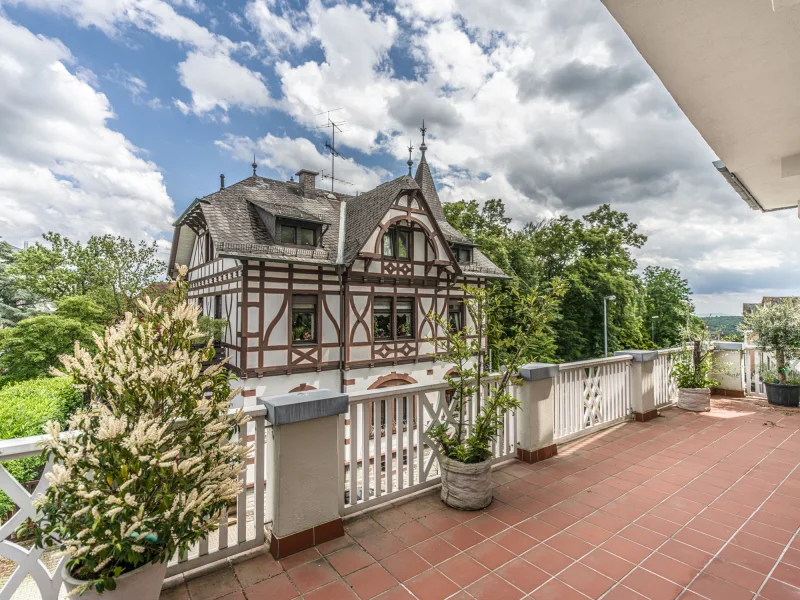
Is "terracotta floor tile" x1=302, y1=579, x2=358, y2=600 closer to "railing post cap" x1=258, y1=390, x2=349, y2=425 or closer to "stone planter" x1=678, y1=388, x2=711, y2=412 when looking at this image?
"railing post cap" x1=258, y1=390, x2=349, y2=425

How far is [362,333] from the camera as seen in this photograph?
10562mm

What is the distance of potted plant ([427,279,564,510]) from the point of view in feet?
8.30

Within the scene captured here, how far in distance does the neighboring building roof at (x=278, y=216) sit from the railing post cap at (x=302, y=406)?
7452 millimetres

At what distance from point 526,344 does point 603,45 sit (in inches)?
96.4

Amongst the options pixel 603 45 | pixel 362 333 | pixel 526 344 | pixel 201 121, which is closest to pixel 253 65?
pixel 201 121

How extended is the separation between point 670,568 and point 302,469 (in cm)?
203

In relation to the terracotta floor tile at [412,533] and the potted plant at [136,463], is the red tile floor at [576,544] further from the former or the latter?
the potted plant at [136,463]

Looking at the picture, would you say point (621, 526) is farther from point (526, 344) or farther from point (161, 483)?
point (161, 483)

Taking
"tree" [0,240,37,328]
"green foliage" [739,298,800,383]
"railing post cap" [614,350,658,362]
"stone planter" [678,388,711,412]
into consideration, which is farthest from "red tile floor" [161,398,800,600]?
"tree" [0,240,37,328]

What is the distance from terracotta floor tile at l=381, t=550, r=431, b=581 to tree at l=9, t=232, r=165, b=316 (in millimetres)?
18409

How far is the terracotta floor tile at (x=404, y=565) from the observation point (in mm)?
1889

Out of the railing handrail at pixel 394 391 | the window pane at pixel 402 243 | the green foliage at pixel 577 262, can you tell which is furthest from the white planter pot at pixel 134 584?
the green foliage at pixel 577 262

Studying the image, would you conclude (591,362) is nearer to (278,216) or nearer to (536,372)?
(536,372)

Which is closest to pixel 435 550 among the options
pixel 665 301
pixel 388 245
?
pixel 388 245
